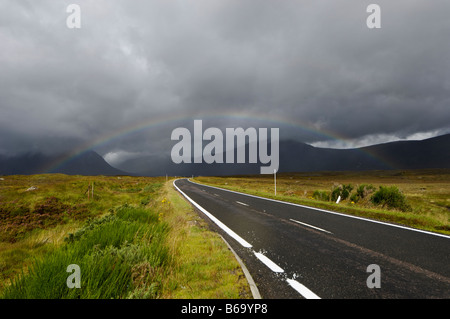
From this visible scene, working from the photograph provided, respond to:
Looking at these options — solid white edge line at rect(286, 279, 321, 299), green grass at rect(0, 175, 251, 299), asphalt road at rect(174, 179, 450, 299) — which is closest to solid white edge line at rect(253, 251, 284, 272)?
asphalt road at rect(174, 179, 450, 299)

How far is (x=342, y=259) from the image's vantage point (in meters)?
4.68

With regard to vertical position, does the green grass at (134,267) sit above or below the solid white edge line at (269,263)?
above

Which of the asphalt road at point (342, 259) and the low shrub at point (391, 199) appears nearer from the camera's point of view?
the asphalt road at point (342, 259)

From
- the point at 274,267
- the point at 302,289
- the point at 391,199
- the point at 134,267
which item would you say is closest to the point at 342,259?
the point at 274,267

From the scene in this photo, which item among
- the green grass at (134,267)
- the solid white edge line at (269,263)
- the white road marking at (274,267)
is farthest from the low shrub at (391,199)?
the green grass at (134,267)

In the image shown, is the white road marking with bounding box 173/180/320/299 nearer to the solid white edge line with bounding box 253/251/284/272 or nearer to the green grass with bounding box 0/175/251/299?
the solid white edge line with bounding box 253/251/284/272

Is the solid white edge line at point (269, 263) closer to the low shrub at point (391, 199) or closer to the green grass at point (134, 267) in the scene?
the green grass at point (134, 267)

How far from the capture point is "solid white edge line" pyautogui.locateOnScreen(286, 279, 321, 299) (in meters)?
3.20

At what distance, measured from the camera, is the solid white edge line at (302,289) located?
320cm

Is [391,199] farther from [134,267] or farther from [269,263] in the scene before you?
[134,267]

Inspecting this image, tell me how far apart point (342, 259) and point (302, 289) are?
190cm
